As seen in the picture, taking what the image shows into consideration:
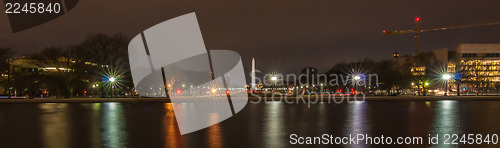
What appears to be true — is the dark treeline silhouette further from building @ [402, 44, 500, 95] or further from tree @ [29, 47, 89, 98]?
building @ [402, 44, 500, 95]

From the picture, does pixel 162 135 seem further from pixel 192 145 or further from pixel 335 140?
pixel 335 140

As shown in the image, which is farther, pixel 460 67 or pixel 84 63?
pixel 460 67

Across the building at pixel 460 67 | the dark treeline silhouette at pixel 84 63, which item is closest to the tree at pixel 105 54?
the dark treeline silhouette at pixel 84 63

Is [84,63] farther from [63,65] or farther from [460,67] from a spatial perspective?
[460,67]

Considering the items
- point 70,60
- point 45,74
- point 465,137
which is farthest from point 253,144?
point 45,74

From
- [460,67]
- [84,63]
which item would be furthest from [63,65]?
[460,67]

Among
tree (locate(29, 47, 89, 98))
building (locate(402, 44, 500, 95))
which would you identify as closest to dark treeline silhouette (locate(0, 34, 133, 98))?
tree (locate(29, 47, 89, 98))

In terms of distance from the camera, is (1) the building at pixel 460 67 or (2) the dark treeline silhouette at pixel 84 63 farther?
(1) the building at pixel 460 67

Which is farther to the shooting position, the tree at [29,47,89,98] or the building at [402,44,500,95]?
the building at [402,44,500,95]

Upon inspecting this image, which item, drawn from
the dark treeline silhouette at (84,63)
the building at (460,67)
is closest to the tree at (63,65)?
the dark treeline silhouette at (84,63)

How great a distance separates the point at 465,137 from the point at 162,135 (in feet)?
29.1

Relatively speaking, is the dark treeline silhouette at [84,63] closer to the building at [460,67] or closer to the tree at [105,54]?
the tree at [105,54]

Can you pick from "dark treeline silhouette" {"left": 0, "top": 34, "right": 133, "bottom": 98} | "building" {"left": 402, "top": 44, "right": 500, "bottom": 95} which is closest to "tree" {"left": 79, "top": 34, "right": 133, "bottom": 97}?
"dark treeline silhouette" {"left": 0, "top": 34, "right": 133, "bottom": 98}

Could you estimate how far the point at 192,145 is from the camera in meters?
9.80
